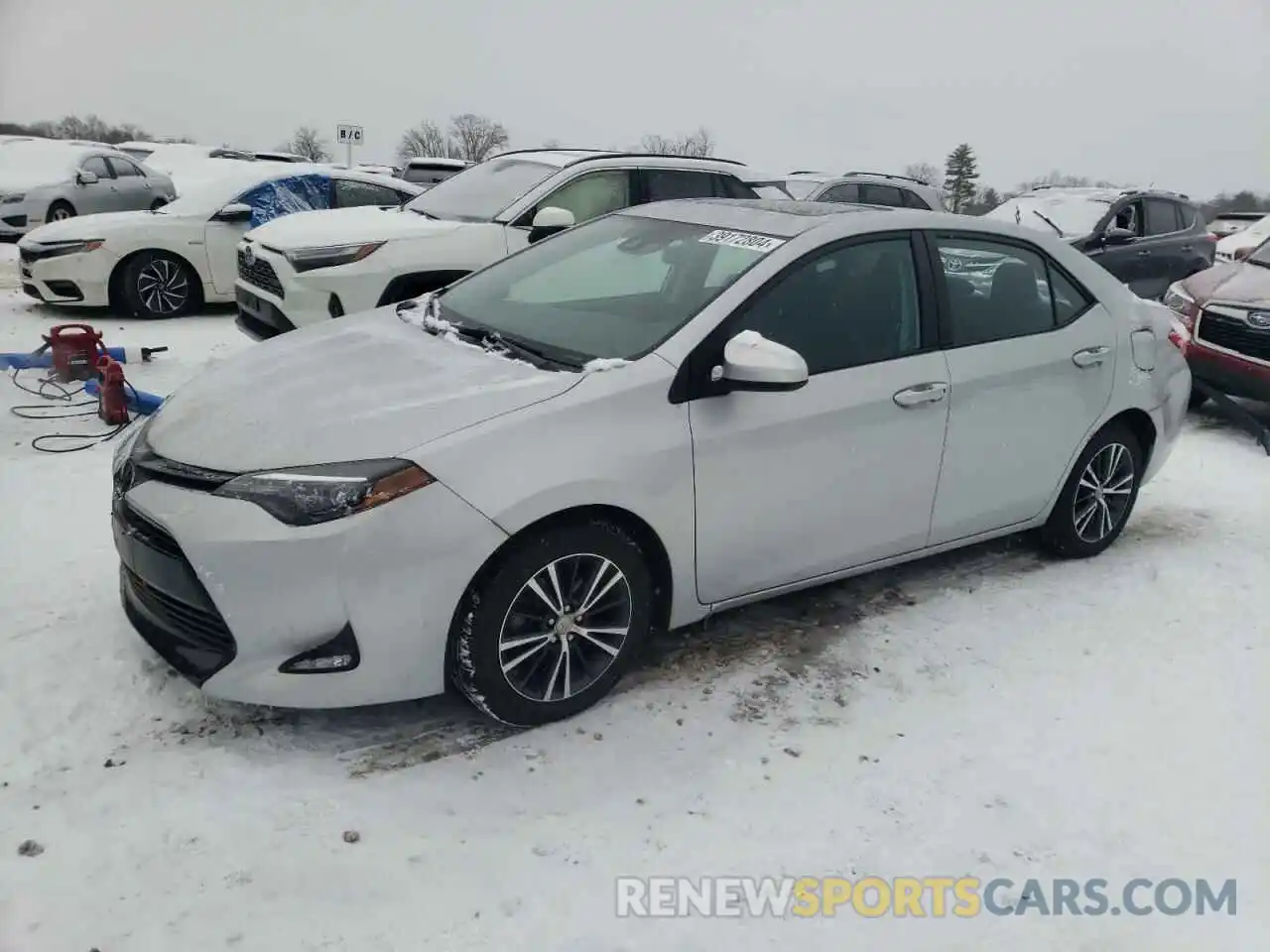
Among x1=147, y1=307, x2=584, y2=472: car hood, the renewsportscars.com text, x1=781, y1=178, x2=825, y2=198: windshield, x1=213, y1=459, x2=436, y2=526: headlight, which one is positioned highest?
x1=781, y1=178, x2=825, y2=198: windshield

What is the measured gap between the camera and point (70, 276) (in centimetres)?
864

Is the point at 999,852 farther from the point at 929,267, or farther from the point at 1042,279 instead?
the point at 1042,279

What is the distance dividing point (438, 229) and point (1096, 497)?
4629mm

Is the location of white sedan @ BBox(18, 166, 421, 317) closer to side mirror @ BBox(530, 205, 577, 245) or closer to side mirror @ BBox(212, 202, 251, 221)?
side mirror @ BBox(212, 202, 251, 221)

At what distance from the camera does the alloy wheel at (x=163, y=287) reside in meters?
8.96

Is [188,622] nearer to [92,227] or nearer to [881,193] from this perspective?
[92,227]

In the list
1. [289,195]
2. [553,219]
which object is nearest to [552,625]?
[553,219]

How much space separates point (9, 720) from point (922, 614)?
331 centimetres

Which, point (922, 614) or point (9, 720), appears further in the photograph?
point (922, 614)

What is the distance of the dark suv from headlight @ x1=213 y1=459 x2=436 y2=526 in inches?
403

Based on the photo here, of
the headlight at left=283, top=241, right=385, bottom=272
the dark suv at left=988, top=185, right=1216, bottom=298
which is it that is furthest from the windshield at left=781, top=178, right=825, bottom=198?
the headlight at left=283, top=241, right=385, bottom=272

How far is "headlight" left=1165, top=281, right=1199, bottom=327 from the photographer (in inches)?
300

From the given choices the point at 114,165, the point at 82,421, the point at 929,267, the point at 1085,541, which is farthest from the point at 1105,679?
the point at 114,165

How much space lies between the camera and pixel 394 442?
2.80 m
